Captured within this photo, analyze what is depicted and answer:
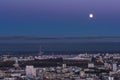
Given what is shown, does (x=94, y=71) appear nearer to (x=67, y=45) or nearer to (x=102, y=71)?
(x=102, y=71)

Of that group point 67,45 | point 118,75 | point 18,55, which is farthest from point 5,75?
point 67,45

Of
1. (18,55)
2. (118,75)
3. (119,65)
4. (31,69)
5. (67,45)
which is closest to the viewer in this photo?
(118,75)

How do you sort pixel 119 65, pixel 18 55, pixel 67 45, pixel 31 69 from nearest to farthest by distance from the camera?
pixel 31 69, pixel 119 65, pixel 18 55, pixel 67 45

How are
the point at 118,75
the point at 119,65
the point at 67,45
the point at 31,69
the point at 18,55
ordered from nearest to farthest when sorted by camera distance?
the point at 118,75, the point at 31,69, the point at 119,65, the point at 18,55, the point at 67,45

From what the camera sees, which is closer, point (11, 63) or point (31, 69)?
point (31, 69)

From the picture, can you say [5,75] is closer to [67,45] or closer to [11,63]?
[11,63]

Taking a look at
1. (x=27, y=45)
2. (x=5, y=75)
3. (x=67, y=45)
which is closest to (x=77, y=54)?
(x=67, y=45)

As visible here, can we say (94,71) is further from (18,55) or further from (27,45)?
(27,45)

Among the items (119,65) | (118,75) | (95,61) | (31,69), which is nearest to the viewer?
(118,75)
